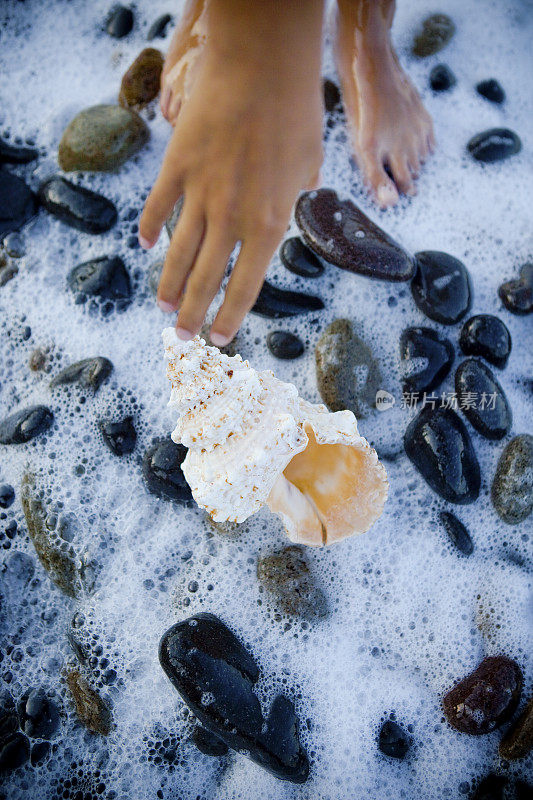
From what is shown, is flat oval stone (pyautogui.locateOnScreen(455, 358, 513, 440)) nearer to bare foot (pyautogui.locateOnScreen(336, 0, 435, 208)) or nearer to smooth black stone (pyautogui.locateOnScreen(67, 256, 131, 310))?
bare foot (pyautogui.locateOnScreen(336, 0, 435, 208))

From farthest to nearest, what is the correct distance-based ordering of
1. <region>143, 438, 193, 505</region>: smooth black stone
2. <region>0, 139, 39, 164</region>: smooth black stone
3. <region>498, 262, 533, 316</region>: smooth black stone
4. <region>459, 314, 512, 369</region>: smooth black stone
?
1. <region>0, 139, 39, 164</region>: smooth black stone
2. <region>498, 262, 533, 316</region>: smooth black stone
3. <region>459, 314, 512, 369</region>: smooth black stone
4. <region>143, 438, 193, 505</region>: smooth black stone

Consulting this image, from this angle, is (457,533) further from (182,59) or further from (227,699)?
(182,59)

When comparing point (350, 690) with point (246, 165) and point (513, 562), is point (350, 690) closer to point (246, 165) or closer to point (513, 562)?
point (513, 562)

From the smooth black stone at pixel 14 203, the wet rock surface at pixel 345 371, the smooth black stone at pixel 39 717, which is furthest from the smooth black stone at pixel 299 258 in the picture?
the smooth black stone at pixel 39 717

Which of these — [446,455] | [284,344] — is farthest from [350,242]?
[446,455]

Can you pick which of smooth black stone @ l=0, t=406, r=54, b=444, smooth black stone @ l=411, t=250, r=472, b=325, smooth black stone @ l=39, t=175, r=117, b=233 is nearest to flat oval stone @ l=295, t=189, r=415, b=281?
smooth black stone @ l=411, t=250, r=472, b=325
